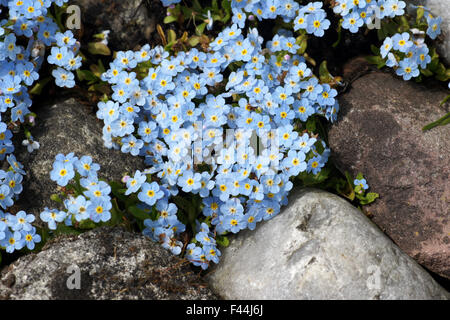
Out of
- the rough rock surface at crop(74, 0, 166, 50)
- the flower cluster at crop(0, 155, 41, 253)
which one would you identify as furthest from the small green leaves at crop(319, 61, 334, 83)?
the flower cluster at crop(0, 155, 41, 253)

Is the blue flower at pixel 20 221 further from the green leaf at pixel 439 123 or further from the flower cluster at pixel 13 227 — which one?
the green leaf at pixel 439 123

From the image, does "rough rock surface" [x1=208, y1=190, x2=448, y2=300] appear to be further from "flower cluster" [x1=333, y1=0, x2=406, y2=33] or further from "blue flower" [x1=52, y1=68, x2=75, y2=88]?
"blue flower" [x1=52, y1=68, x2=75, y2=88]

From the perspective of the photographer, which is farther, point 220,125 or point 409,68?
point 409,68

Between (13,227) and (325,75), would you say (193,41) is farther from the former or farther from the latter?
(13,227)

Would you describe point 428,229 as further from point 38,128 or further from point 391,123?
point 38,128

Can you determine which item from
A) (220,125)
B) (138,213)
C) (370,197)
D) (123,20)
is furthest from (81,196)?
(370,197)

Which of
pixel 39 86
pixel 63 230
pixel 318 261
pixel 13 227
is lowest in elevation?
pixel 318 261
